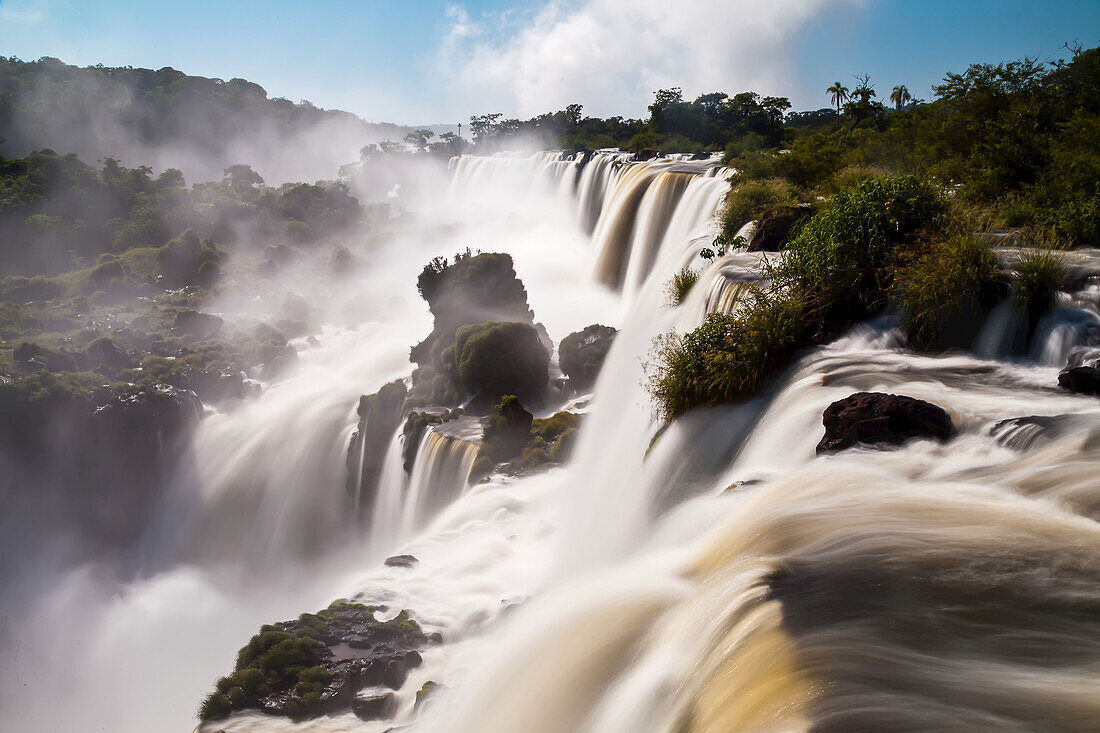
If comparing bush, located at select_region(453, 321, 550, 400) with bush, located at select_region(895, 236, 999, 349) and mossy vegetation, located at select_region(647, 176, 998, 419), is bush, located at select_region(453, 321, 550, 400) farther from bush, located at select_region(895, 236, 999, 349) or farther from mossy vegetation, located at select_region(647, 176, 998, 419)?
bush, located at select_region(895, 236, 999, 349)

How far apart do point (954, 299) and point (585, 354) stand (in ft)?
34.1

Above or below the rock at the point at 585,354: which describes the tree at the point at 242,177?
above

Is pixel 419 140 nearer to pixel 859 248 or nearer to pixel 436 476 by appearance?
pixel 436 476

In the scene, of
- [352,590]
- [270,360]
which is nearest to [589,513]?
[352,590]

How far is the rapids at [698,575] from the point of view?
3.85 meters

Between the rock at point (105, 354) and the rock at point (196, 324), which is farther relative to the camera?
the rock at point (196, 324)

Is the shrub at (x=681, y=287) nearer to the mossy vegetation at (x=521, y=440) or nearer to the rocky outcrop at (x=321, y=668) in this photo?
the mossy vegetation at (x=521, y=440)

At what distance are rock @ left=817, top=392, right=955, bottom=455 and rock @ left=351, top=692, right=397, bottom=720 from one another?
5.01 metres

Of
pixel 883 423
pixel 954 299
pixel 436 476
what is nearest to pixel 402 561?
pixel 436 476

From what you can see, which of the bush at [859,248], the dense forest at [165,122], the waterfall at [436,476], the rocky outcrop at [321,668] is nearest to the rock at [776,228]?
the bush at [859,248]

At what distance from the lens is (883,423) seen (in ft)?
20.9

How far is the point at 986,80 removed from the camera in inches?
577

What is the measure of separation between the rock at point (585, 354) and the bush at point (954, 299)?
9852mm

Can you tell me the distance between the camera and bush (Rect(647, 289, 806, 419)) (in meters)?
8.63
